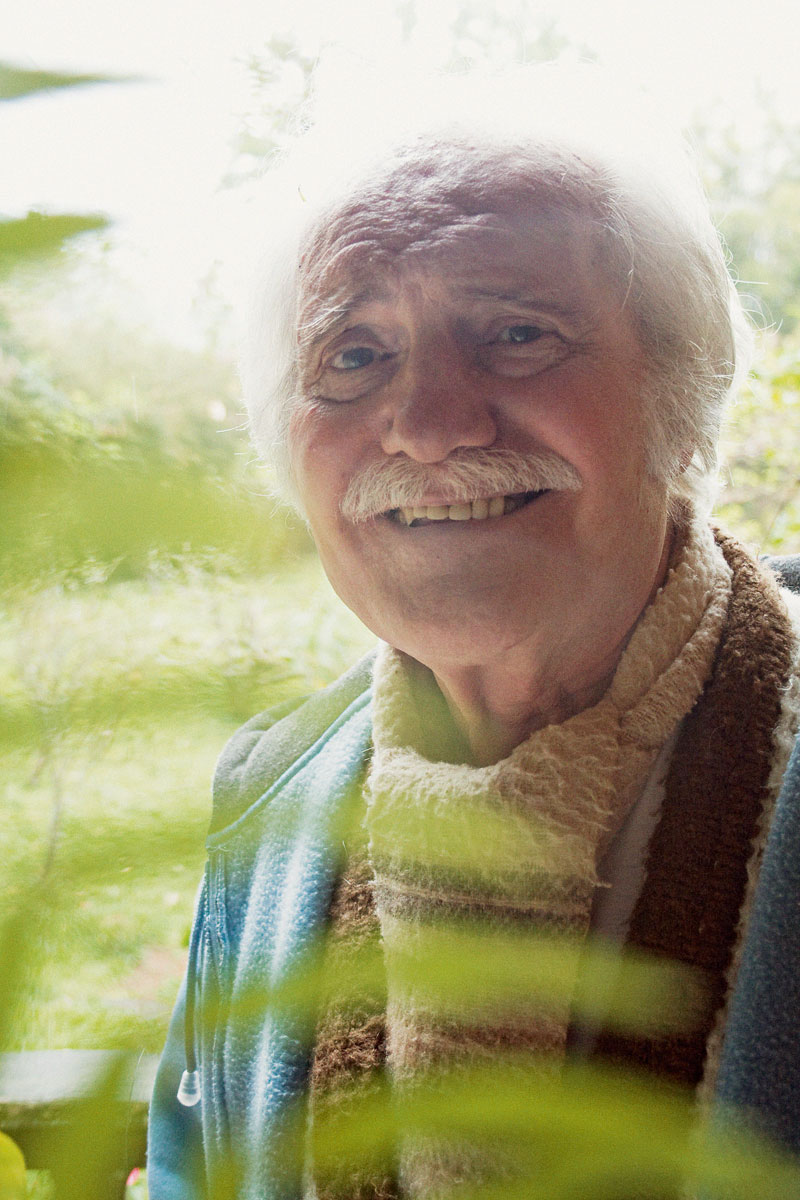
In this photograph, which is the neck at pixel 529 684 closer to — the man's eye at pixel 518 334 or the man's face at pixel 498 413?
the man's face at pixel 498 413

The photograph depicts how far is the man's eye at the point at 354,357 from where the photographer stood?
98cm

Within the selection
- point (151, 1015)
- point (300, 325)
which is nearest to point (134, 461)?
point (151, 1015)

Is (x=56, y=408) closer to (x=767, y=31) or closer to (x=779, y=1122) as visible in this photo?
(x=779, y=1122)

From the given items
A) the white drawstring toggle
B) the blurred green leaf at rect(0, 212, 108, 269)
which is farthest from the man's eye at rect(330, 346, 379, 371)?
the white drawstring toggle

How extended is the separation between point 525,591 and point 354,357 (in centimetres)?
32

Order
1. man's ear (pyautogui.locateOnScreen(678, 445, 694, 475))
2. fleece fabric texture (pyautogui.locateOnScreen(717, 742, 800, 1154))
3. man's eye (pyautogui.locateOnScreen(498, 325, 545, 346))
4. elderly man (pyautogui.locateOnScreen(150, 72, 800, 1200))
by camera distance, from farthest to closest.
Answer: man's ear (pyautogui.locateOnScreen(678, 445, 694, 475)) → man's eye (pyautogui.locateOnScreen(498, 325, 545, 346)) → elderly man (pyautogui.locateOnScreen(150, 72, 800, 1200)) → fleece fabric texture (pyautogui.locateOnScreen(717, 742, 800, 1154))

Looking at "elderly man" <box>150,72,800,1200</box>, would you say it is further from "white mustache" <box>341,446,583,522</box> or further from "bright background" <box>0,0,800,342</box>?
"bright background" <box>0,0,800,342</box>

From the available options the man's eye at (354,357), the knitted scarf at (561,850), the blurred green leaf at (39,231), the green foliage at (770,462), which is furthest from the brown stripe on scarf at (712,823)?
the green foliage at (770,462)

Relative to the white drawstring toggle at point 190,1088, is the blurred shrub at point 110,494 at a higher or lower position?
higher

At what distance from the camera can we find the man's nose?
0.88 m

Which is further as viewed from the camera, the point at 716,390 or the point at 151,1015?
the point at 716,390

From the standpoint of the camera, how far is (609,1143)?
247mm

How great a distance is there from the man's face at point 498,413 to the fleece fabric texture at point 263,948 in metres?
0.24

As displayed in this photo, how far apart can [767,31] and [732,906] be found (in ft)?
9.21
